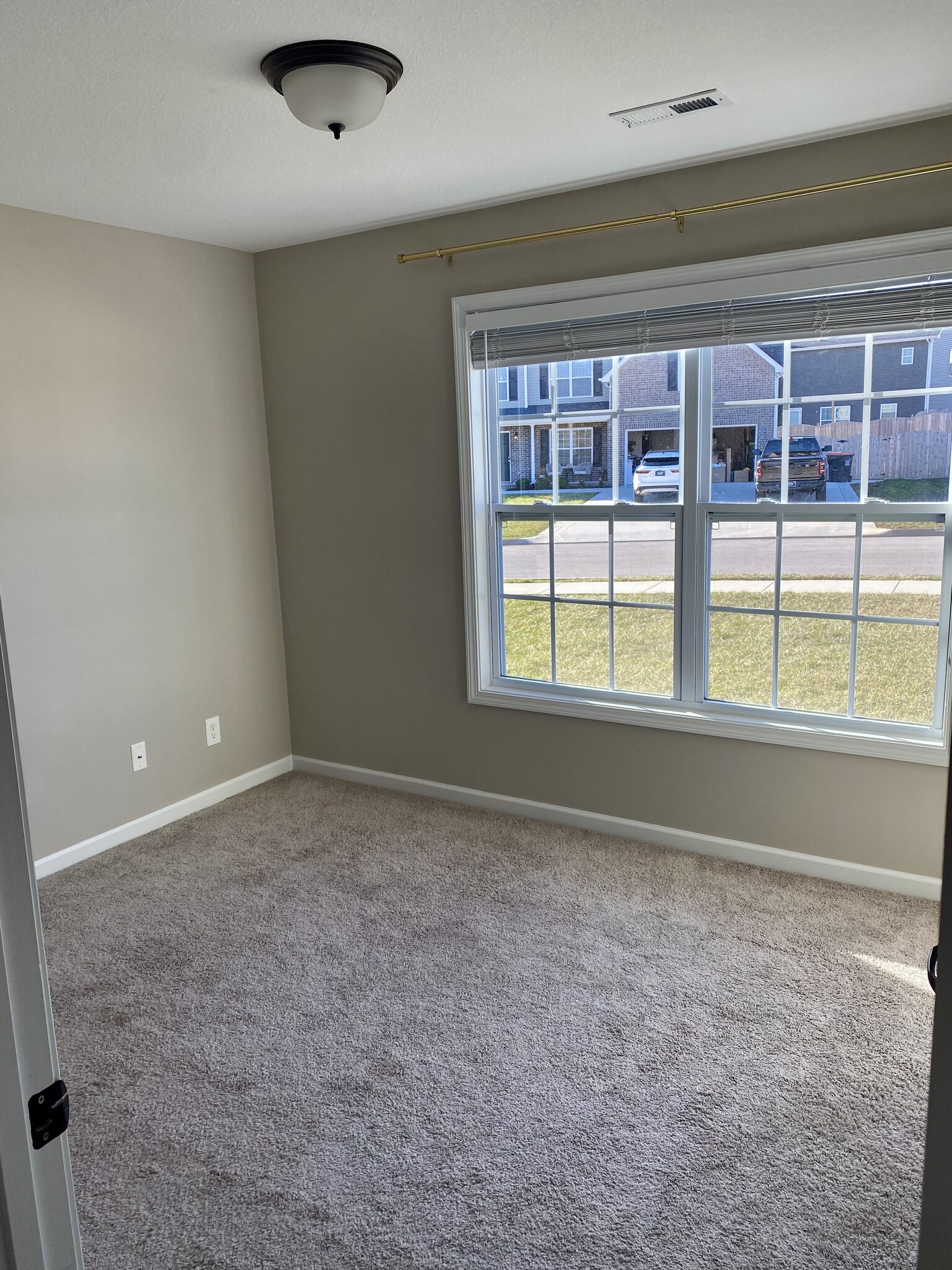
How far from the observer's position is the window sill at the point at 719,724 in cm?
316

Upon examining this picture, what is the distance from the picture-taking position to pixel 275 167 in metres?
3.01

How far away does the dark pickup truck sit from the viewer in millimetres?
3268

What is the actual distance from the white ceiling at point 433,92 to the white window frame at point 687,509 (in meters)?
0.39

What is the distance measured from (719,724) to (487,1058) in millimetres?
1605

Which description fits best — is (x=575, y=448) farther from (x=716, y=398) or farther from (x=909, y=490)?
(x=909, y=490)

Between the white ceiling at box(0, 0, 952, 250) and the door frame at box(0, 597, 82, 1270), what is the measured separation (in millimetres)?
1777

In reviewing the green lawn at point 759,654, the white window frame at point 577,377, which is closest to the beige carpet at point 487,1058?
the green lawn at point 759,654

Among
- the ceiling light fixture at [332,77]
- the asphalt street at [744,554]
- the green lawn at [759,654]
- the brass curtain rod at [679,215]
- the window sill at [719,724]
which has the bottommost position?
the window sill at [719,724]

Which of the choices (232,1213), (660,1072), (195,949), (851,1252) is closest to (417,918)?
(195,949)

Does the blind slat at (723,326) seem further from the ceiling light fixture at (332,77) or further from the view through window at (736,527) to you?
the ceiling light fixture at (332,77)

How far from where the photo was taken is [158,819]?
161 inches

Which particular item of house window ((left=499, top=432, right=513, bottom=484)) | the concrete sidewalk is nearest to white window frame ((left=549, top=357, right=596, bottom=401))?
house window ((left=499, top=432, right=513, bottom=484))

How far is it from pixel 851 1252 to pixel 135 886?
2708 mm

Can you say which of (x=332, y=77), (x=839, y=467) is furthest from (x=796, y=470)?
(x=332, y=77)
